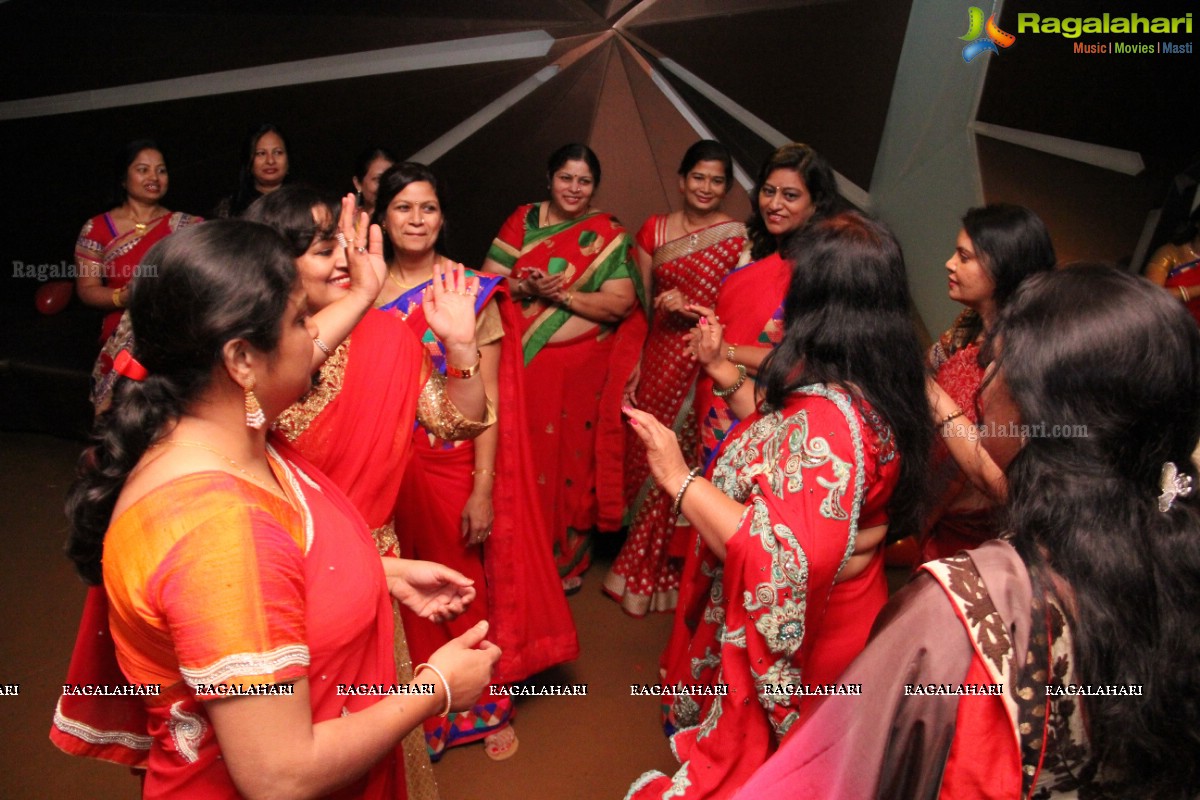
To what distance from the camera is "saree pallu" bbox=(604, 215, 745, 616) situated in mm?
3082

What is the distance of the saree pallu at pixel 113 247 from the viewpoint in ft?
11.1

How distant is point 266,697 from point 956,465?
1470 mm

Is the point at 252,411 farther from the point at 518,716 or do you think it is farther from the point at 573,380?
the point at 573,380

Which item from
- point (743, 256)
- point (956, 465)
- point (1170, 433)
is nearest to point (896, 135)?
point (743, 256)

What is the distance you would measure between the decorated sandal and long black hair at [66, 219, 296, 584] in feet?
5.10

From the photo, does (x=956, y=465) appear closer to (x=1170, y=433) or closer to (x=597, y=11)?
(x=1170, y=433)

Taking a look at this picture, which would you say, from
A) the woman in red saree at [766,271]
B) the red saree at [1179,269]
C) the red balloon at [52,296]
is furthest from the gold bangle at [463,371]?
the red balloon at [52,296]

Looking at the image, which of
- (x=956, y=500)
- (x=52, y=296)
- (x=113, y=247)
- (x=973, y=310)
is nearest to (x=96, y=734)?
(x=956, y=500)

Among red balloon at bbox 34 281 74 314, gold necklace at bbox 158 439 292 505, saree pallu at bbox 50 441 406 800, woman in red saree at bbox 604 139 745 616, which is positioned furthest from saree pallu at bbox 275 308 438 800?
red balloon at bbox 34 281 74 314

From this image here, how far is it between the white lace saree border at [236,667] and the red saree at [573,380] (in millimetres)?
2165

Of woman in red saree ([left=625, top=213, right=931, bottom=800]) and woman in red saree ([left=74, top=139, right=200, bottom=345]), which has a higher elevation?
woman in red saree ([left=74, top=139, right=200, bottom=345])

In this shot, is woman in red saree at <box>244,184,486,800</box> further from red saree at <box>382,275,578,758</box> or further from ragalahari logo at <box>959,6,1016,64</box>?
ragalahari logo at <box>959,6,1016,64</box>

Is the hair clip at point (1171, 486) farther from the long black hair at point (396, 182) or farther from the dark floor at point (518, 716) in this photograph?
the long black hair at point (396, 182)

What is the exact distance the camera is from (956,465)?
187 centimetres
